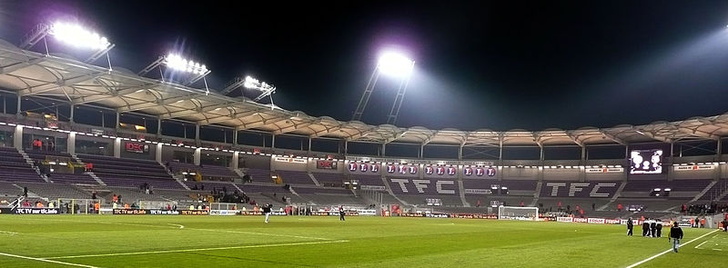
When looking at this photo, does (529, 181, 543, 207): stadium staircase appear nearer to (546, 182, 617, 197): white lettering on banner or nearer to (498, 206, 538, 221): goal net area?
(546, 182, 617, 197): white lettering on banner

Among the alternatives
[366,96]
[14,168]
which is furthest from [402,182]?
[14,168]

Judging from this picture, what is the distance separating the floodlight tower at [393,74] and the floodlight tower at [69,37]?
3640 centimetres

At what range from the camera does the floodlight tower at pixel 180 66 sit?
192 ft

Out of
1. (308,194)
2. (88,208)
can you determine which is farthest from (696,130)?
(88,208)

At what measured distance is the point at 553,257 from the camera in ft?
64.8

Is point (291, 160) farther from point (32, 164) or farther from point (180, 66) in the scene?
point (32, 164)

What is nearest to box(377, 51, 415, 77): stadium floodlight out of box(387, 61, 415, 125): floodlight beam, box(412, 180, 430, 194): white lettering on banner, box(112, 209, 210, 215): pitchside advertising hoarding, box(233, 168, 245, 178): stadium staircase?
box(387, 61, 415, 125): floodlight beam

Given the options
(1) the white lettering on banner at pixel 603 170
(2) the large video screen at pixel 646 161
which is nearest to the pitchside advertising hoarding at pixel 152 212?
(2) the large video screen at pixel 646 161

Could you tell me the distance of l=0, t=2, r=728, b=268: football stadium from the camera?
108ft

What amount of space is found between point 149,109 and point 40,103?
11573 millimetres

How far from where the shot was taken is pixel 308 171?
92.4 m

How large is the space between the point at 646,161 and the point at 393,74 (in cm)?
3506

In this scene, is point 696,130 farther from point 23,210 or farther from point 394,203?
point 23,210

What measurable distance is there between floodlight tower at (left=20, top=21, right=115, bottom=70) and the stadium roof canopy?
86.5 inches
